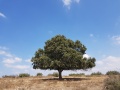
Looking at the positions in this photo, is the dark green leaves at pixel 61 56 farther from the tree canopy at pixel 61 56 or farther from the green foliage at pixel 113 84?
the green foliage at pixel 113 84

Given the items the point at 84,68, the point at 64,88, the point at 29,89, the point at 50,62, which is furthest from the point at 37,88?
the point at 84,68

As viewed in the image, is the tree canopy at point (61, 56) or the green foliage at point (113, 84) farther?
the tree canopy at point (61, 56)

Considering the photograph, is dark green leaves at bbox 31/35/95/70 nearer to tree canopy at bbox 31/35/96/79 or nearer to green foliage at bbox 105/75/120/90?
tree canopy at bbox 31/35/96/79

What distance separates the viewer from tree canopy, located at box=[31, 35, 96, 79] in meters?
38.2

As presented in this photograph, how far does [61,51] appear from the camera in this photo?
3884cm

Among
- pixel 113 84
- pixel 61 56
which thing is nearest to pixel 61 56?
pixel 61 56

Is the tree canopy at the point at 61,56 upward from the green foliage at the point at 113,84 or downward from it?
upward

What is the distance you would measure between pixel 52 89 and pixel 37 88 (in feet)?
7.44

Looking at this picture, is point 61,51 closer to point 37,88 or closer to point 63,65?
point 63,65

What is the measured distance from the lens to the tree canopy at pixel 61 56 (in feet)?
125

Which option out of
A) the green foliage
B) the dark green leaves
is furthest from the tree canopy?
the green foliage

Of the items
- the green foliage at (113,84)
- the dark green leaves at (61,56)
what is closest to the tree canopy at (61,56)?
the dark green leaves at (61,56)

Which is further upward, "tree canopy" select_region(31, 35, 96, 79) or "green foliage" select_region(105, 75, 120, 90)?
"tree canopy" select_region(31, 35, 96, 79)

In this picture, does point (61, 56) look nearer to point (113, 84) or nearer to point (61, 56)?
point (61, 56)
